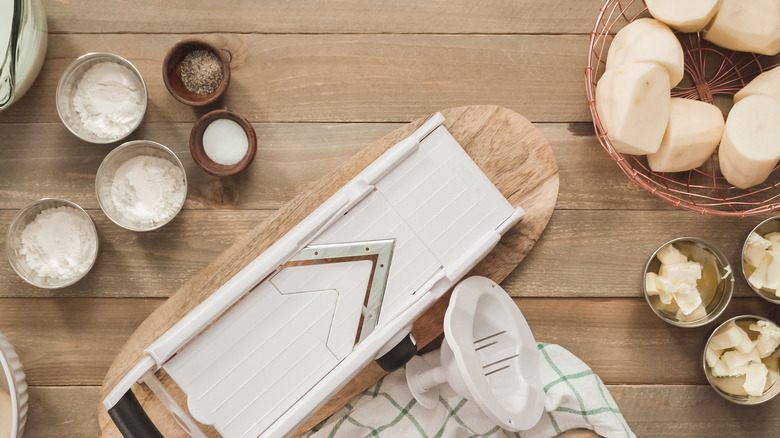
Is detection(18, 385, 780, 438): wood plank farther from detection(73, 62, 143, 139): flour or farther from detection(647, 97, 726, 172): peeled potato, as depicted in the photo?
detection(73, 62, 143, 139): flour

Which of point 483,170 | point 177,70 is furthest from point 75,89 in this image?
point 483,170

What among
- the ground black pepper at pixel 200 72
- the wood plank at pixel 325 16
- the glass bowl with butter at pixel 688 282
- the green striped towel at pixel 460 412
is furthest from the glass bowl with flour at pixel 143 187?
the glass bowl with butter at pixel 688 282

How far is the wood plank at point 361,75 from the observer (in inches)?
38.3

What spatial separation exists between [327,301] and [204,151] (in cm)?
33

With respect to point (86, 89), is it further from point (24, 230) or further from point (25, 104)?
point (24, 230)

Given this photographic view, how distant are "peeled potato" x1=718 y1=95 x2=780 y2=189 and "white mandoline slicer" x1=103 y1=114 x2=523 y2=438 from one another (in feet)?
1.30

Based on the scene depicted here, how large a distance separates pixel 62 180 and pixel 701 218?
1141 millimetres

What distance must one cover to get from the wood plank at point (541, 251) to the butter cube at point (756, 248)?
0.11ft

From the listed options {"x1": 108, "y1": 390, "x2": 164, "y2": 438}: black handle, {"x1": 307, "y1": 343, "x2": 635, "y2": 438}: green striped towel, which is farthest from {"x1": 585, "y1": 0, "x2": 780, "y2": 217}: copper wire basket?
{"x1": 108, "y1": 390, "x2": 164, "y2": 438}: black handle

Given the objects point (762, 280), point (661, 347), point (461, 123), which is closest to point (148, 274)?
point (461, 123)

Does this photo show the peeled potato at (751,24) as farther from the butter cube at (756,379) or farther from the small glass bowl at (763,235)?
the butter cube at (756,379)

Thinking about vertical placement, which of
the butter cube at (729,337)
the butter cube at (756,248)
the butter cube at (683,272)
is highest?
the butter cube at (683,272)

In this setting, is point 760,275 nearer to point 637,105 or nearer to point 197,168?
Result: point 637,105

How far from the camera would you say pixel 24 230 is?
0.93 m
